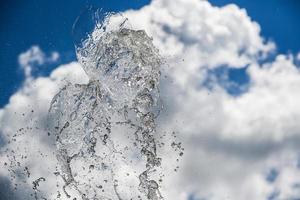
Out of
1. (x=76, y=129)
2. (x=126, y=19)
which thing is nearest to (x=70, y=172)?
(x=76, y=129)

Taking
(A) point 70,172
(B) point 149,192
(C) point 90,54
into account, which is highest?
(C) point 90,54

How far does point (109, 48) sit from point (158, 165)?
21.0 ft

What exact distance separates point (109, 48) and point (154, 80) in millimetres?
2947

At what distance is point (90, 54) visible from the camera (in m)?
28.7

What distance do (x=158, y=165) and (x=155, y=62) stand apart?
4963mm

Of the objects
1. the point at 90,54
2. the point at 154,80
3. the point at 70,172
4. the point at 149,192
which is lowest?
the point at 149,192

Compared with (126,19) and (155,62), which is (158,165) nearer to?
(155,62)

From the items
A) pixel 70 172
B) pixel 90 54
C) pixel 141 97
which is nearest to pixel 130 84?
pixel 141 97

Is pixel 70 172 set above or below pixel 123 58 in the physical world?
below

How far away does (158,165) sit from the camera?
27062 millimetres

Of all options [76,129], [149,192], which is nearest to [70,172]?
[76,129]

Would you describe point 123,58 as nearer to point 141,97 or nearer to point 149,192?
point 141,97

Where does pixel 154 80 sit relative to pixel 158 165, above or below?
above

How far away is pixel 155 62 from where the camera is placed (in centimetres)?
2784
